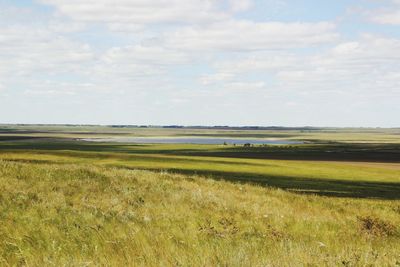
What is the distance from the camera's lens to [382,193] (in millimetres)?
35594

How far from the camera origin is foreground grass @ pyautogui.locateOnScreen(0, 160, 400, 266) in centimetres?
796

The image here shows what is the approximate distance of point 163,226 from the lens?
Answer: 12062mm

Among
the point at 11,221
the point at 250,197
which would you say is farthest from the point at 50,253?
the point at 250,197

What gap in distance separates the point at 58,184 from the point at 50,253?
12.5 m

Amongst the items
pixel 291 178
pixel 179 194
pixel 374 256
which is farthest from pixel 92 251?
pixel 291 178

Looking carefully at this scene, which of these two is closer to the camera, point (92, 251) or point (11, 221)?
point (92, 251)

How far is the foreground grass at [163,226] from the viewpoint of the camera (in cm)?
796

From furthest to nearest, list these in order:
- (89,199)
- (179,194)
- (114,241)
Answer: (179,194) < (89,199) < (114,241)

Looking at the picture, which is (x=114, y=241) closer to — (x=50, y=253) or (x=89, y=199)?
(x=50, y=253)

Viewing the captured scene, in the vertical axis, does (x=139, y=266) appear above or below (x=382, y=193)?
above

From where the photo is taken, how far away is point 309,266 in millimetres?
7168

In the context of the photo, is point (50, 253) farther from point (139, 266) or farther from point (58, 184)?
point (58, 184)

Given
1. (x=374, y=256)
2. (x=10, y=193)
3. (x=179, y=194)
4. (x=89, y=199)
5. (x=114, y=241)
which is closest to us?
(x=374, y=256)

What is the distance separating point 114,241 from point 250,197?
14.1 metres
